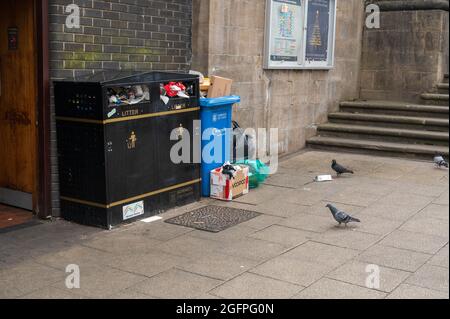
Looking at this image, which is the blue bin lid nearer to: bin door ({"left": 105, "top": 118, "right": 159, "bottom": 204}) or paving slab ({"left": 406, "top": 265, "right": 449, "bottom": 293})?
bin door ({"left": 105, "top": 118, "right": 159, "bottom": 204})

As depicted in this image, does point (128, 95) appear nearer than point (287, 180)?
Yes

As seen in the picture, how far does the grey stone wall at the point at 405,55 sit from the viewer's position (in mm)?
11969

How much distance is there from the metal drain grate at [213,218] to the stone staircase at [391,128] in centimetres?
439

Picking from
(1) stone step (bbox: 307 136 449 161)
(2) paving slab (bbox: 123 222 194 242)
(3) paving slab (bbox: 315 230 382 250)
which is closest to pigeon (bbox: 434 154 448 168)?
(1) stone step (bbox: 307 136 449 161)

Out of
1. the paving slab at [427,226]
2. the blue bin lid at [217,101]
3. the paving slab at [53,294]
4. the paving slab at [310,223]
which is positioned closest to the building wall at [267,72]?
the blue bin lid at [217,101]

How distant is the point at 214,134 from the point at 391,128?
489cm

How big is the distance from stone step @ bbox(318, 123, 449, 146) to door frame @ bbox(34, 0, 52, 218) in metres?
6.32

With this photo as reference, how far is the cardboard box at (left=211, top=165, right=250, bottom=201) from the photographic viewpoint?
7.39m

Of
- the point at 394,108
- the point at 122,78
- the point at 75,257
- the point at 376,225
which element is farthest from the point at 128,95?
the point at 394,108

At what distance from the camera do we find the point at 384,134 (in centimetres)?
1081

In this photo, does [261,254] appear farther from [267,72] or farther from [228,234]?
[267,72]

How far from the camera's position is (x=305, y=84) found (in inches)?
422

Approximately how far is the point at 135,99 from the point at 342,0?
6745 mm

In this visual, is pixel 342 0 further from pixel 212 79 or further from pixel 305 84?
pixel 212 79
